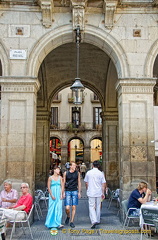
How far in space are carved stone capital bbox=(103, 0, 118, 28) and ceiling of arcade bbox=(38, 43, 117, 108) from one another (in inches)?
149

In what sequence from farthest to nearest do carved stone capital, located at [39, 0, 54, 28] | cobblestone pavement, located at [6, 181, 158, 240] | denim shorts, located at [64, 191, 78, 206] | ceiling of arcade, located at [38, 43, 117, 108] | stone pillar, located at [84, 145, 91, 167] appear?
stone pillar, located at [84, 145, 91, 167]
ceiling of arcade, located at [38, 43, 117, 108]
carved stone capital, located at [39, 0, 54, 28]
denim shorts, located at [64, 191, 78, 206]
cobblestone pavement, located at [6, 181, 158, 240]

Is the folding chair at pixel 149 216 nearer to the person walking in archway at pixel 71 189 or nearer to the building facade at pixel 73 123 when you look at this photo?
the person walking in archway at pixel 71 189

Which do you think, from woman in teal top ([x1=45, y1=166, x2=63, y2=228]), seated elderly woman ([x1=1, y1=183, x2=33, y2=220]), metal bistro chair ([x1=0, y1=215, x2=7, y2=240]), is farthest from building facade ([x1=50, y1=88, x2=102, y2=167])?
metal bistro chair ([x1=0, y1=215, x2=7, y2=240])

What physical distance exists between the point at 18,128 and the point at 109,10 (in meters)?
4.09

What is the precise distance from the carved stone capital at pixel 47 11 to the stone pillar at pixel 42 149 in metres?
6.61

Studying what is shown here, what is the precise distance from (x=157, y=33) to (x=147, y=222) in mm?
5134

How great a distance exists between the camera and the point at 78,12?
782cm

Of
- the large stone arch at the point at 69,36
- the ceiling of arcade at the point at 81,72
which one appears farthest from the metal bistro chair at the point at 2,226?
the ceiling of arcade at the point at 81,72

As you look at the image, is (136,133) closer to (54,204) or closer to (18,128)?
(54,204)

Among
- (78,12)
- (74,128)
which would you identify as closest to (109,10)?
(78,12)

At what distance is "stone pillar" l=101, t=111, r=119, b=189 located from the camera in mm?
12836

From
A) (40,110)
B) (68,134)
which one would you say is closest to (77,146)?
(68,134)

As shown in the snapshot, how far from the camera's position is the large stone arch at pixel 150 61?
781 cm

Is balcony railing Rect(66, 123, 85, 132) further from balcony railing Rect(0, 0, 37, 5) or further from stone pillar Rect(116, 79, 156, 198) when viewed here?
balcony railing Rect(0, 0, 37, 5)
